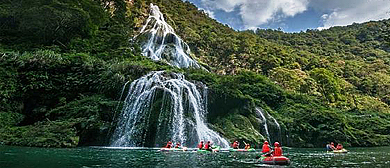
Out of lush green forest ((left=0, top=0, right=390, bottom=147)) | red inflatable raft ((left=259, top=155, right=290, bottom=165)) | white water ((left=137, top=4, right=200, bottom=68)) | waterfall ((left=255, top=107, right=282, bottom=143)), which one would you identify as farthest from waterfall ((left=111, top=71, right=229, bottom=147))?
white water ((left=137, top=4, right=200, bottom=68))

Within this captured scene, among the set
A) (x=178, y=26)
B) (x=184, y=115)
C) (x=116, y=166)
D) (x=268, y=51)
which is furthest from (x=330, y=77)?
(x=116, y=166)

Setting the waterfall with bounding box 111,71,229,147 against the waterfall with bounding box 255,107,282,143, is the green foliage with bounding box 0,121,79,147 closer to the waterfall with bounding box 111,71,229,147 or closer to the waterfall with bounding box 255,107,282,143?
the waterfall with bounding box 111,71,229,147

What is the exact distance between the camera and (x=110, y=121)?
25.5 meters

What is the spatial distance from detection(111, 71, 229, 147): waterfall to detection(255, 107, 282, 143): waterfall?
6510mm

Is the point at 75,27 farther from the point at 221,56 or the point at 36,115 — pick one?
the point at 221,56

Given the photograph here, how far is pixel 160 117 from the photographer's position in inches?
973

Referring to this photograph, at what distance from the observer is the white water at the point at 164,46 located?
44938 millimetres

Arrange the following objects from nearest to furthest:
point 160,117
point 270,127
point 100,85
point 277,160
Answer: point 277,160, point 160,117, point 100,85, point 270,127

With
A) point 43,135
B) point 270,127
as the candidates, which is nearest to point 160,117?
point 43,135

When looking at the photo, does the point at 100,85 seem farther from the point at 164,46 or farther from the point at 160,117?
the point at 164,46

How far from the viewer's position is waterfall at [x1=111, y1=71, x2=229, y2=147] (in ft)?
80.5

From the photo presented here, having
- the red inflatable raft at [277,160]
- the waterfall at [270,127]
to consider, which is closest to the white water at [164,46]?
the waterfall at [270,127]

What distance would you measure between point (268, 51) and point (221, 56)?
11275 mm

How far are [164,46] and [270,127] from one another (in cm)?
2204
